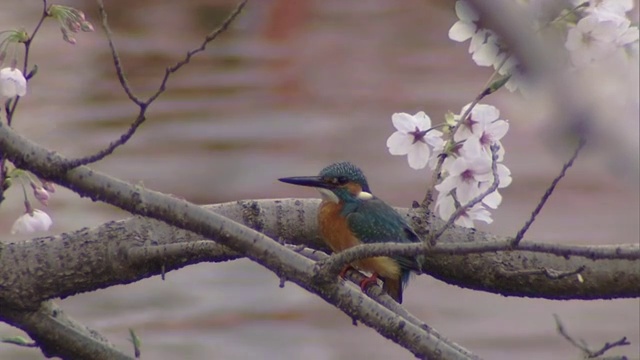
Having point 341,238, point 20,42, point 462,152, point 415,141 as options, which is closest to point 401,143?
point 415,141

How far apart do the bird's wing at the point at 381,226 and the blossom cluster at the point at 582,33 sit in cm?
53

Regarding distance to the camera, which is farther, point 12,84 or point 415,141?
point 415,141

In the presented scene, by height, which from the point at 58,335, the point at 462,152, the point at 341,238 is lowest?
the point at 58,335

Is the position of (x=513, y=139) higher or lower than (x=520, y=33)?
higher

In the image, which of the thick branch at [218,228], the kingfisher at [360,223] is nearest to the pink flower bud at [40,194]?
the thick branch at [218,228]

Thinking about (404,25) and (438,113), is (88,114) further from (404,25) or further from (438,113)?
(404,25)

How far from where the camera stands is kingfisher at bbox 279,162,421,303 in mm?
2107

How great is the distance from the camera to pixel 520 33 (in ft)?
2.53

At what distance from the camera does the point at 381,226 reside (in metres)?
2.29

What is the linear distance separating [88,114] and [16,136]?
7.19 m

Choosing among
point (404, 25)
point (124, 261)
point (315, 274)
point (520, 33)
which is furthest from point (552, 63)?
point (404, 25)

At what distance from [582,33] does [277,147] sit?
6.29m

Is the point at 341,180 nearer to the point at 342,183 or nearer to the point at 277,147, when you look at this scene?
the point at 342,183

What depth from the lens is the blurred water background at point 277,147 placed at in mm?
5270
